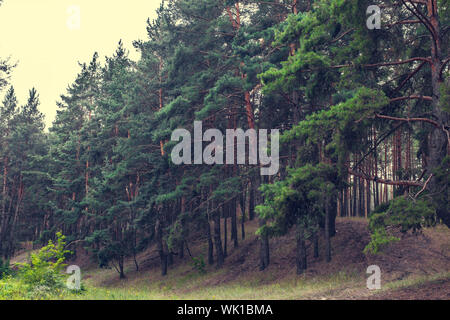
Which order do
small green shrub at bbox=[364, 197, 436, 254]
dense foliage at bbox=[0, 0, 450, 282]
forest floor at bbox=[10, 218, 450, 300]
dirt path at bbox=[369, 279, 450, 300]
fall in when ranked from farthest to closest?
forest floor at bbox=[10, 218, 450, 300] → dense foliage at bbox=[0, 0, 450, 282] → small green shrub at bbox=[364, 197, 436, 254] → dirt path at bbox=[369, 279, 450, 300]

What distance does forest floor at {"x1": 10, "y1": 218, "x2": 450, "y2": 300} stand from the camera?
1265 centimetres

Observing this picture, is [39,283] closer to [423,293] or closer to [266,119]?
[423,293]

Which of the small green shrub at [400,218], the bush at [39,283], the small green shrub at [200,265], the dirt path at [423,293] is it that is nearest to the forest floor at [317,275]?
the dirt path at [423,293]

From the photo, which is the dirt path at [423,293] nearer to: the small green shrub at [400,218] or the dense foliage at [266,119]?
the small green shrub at [400,218]

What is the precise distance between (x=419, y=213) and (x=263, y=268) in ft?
37.1

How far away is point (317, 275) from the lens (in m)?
16.8

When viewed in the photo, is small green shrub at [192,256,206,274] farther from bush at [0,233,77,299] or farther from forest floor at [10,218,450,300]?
bush at [0,233,77,299]

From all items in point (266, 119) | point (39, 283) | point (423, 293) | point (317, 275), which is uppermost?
point (266, 119)

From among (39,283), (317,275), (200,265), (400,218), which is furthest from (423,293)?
(200,265)

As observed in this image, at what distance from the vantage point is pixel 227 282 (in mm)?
19984

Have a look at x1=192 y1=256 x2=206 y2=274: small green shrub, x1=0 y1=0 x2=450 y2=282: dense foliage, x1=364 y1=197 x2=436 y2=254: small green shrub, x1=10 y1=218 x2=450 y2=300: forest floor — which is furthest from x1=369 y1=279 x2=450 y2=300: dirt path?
x1=192 y1=256 x2=206 y2=274: small green shrub

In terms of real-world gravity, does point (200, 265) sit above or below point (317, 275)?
below
